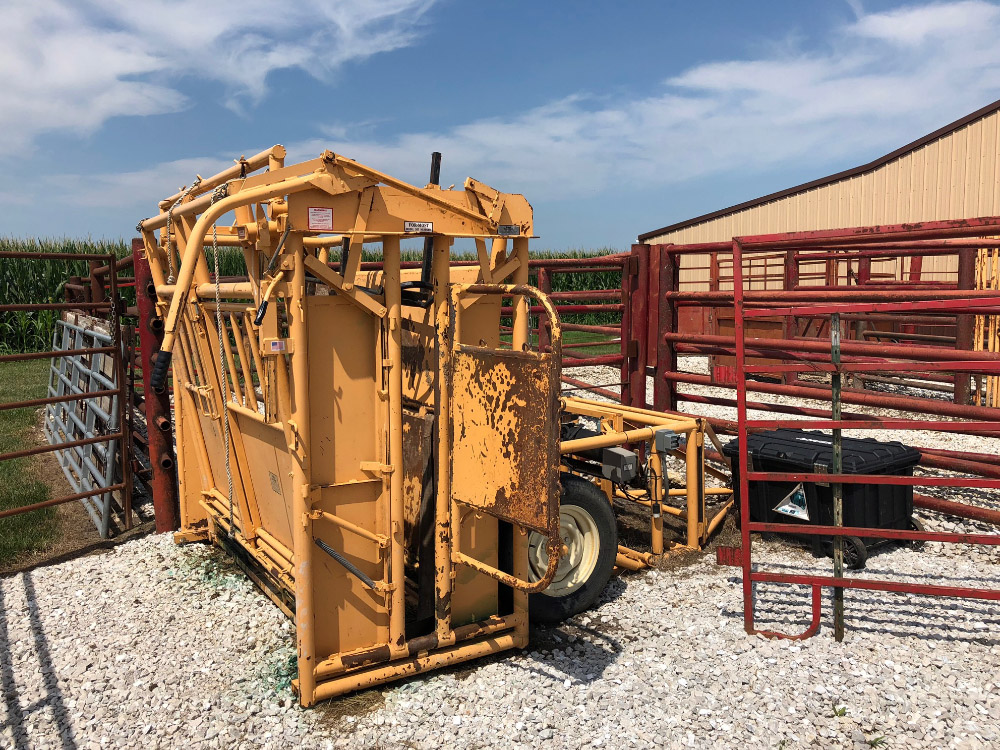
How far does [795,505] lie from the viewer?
17.3ft

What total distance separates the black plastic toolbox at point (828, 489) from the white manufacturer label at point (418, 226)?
10.3 ft

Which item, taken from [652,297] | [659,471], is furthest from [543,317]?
[659,471]

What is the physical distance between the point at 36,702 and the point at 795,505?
476 cm

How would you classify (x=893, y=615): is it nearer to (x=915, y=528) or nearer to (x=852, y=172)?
(x=915, y=528)

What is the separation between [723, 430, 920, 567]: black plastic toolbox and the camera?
5.09 meters

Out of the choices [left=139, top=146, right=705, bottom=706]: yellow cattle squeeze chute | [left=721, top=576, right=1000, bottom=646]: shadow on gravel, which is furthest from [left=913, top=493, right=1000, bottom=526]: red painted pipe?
[left=139, top=146, right=705, bottom=706]: yellow cattle squeeze chute

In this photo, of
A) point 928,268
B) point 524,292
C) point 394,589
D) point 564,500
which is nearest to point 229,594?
point 394,589

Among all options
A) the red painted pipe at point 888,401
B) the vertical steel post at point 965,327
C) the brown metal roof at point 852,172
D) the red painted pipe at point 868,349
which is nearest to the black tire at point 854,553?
the red painted pipe at point 888,401

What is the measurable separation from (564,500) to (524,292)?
58.7 inches

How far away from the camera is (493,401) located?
3367mm

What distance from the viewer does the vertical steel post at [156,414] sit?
5.76 meters

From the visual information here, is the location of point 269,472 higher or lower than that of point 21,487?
higher

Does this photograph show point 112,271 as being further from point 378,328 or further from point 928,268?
point 928,268

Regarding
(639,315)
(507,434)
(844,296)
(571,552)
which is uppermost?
(844,296)
